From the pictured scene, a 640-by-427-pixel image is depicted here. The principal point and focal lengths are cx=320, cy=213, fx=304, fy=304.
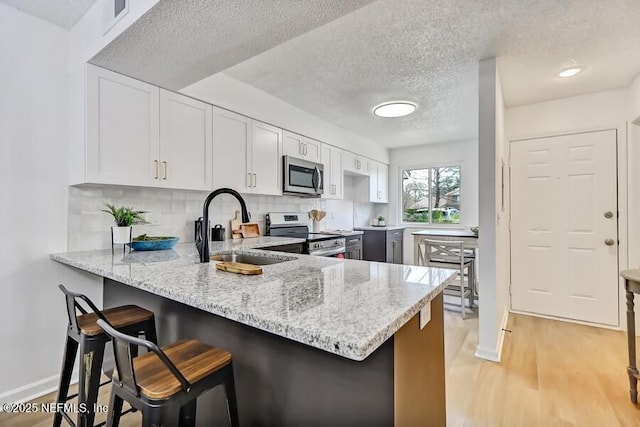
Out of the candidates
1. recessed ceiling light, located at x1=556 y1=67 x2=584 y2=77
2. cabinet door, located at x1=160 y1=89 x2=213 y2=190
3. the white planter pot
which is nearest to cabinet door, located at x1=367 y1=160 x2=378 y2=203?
recessed ceiling light, located at x1=556 y1=67 x2=584 y2=77

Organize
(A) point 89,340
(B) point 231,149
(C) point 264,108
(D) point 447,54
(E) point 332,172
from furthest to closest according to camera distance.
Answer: (E) point 332,172, (C) point 264,108, (B) point 231,149, (D) point 447,54, (A) point 89,340

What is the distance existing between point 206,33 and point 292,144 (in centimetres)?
188

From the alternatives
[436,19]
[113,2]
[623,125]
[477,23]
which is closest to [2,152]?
[113,2]

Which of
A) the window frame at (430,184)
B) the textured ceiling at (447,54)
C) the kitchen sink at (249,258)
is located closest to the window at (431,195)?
the window frame at (430,184)

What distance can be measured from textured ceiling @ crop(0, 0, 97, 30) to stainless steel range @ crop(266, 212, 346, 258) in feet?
7.40

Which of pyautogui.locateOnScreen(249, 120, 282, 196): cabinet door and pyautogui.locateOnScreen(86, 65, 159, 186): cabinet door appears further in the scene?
pyautogui.locateOnScreen(249, 120, 282, 196): cabinet door

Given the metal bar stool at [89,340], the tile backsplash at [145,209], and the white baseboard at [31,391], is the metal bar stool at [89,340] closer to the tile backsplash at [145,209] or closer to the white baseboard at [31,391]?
the white baseboard at [31,391]

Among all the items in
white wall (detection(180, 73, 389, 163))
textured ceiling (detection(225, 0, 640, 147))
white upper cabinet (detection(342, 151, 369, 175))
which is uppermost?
textured ceiling (detection(225, 0, 640, 147))

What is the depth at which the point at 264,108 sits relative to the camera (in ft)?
10.2

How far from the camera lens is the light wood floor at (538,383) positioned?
1.71 m

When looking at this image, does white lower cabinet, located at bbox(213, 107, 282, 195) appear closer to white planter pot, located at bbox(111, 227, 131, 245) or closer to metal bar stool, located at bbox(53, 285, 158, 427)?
white planter pot, located at bbox(111, 227, 131, 245)

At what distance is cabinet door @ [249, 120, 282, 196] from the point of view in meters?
2.98

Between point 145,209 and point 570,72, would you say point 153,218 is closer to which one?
point 145,209

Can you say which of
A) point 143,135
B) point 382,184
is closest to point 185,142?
point 143,135
